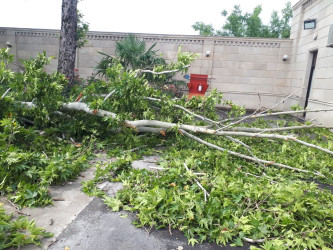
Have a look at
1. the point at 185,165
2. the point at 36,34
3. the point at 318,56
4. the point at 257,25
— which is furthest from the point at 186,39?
the point at 257,25

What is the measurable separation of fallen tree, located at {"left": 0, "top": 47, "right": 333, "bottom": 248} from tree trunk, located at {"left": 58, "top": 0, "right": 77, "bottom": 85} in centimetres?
173

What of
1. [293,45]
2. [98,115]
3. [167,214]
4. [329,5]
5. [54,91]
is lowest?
[167,214]

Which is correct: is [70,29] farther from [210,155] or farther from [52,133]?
[210,155]

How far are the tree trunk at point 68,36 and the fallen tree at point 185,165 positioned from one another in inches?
68.2

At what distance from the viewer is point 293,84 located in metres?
10.6

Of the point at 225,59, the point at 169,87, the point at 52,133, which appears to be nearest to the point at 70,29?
the point at 52,133

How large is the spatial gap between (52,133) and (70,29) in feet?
11.1

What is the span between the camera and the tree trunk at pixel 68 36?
6594mm

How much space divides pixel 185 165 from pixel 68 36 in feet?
16.9

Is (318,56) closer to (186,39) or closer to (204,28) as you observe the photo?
(186,39)

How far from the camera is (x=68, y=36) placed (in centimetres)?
671

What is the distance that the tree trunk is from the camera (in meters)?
6.59

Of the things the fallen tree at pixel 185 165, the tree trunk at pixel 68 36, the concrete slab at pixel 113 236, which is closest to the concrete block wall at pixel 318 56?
the fallen tree at pixel 185 165

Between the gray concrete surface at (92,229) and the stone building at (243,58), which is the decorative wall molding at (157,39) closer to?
the stone building at (243,58)
